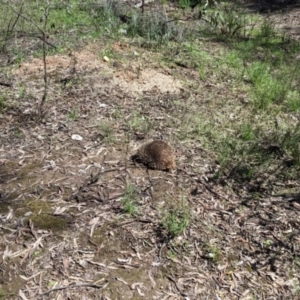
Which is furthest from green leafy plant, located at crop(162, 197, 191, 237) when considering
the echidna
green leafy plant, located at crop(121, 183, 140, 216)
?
the echidna

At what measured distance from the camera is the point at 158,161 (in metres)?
3.85

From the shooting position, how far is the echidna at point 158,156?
3.85 m

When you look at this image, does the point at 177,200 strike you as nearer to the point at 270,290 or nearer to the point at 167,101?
the point at 270,290

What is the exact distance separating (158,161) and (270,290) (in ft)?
4.51

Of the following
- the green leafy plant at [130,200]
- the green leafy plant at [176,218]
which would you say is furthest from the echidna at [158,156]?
the green leafy plant at [176,218]

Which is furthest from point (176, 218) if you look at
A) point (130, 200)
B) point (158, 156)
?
point (158, 156)

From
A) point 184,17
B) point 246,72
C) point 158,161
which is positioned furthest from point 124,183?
point 184,17

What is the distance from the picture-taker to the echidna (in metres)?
3.85

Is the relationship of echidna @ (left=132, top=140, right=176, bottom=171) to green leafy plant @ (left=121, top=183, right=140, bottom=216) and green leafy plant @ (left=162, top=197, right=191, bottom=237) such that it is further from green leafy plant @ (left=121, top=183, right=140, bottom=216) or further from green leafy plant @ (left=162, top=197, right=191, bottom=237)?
green leafy plant @ (left=162, top=197, right=191, bottom=237)

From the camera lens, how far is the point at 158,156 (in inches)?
151

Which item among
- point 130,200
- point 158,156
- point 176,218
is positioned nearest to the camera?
point 176,218

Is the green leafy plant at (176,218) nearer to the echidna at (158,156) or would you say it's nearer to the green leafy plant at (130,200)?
the green leafy plant at (130,200)

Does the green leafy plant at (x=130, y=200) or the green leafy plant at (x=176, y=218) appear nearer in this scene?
the green leafy plant at (x=176, y=218)

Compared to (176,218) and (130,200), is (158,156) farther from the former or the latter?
(176,218)
